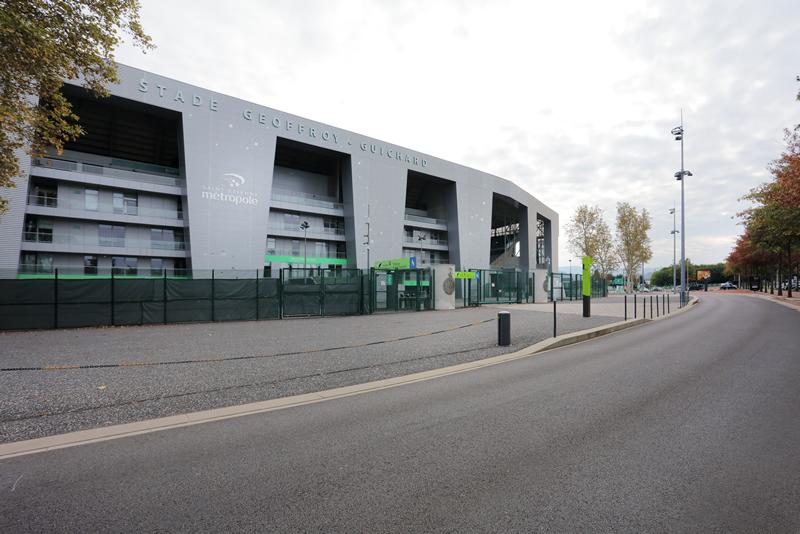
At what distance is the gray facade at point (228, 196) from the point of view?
34125mm

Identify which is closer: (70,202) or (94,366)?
(94,366)

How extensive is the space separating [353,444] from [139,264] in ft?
135

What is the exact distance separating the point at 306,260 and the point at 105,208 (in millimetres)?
19574

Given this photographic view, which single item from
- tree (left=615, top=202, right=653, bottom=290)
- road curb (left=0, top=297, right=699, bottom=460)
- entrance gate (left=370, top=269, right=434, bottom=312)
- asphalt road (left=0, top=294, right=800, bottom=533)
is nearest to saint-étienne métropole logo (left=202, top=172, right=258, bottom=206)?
entrance gate (left=370, top=269, right=434, bottom=312)

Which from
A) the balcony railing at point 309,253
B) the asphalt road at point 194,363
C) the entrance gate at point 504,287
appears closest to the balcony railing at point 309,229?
the balcony railing at point 309,253

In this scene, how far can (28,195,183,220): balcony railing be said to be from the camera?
110 ft

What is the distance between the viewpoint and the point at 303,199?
47.2 m

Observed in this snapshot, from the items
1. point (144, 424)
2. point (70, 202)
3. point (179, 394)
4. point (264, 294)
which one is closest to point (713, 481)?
point (144, 424)

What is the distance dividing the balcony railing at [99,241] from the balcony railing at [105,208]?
2.41 m

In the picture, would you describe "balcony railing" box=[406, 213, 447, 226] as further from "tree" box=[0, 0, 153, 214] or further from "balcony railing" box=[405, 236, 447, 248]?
"tree" box=[0, 0, 153, 214]

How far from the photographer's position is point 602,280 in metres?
46.7

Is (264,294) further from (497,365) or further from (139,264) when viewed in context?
(139,264)

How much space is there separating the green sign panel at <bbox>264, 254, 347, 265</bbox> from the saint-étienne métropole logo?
6.84m

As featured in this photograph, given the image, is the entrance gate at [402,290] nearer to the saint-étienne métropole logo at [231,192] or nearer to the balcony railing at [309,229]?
the saint-étienne métropole logo at [231,192]
